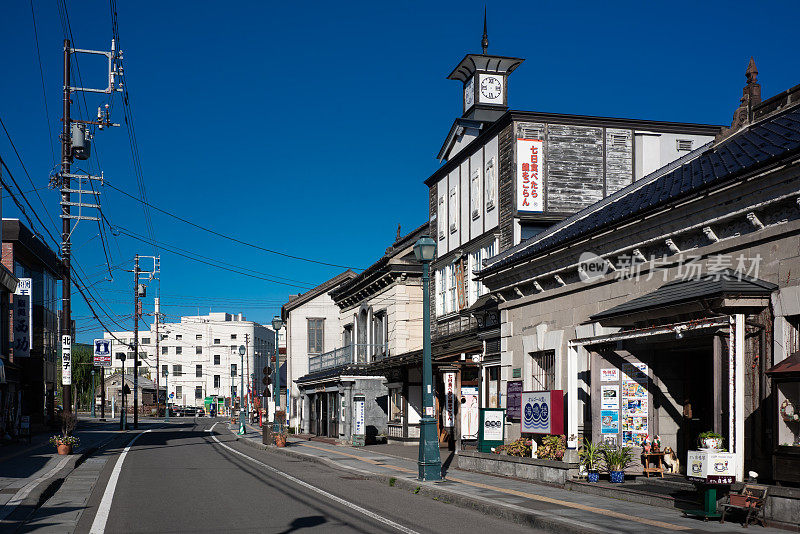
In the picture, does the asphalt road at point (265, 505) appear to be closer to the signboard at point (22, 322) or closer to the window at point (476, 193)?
the window at point (476, 193)

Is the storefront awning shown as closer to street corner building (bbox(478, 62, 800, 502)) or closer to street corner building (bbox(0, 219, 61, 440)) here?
street corner building (bbox(478, 62, 800, 502))

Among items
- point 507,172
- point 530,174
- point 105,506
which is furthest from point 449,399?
point 105,506

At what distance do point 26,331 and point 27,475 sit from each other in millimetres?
21822

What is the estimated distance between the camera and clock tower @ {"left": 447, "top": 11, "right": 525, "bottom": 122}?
101 feet

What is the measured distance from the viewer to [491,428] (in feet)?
68.0

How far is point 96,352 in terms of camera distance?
141 feet

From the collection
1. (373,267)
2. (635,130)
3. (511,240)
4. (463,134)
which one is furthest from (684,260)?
(373,267)

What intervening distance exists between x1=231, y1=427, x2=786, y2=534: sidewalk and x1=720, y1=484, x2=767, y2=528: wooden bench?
21cm

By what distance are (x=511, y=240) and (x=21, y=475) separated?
15.2 meters

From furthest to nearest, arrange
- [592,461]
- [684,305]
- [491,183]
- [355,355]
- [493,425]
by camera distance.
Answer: [355,355] < [491,183] < [493,425] < [592,461] < [684,305]

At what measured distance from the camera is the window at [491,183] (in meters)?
27.8

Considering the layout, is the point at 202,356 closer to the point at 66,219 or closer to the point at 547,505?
the point at 66,219

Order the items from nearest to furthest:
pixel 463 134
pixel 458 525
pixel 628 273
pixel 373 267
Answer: pixel 458 525 < pixel 628 273 < pixel 463 134 < pixel 373 267

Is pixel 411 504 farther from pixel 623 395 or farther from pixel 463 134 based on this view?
pixel 463 134
